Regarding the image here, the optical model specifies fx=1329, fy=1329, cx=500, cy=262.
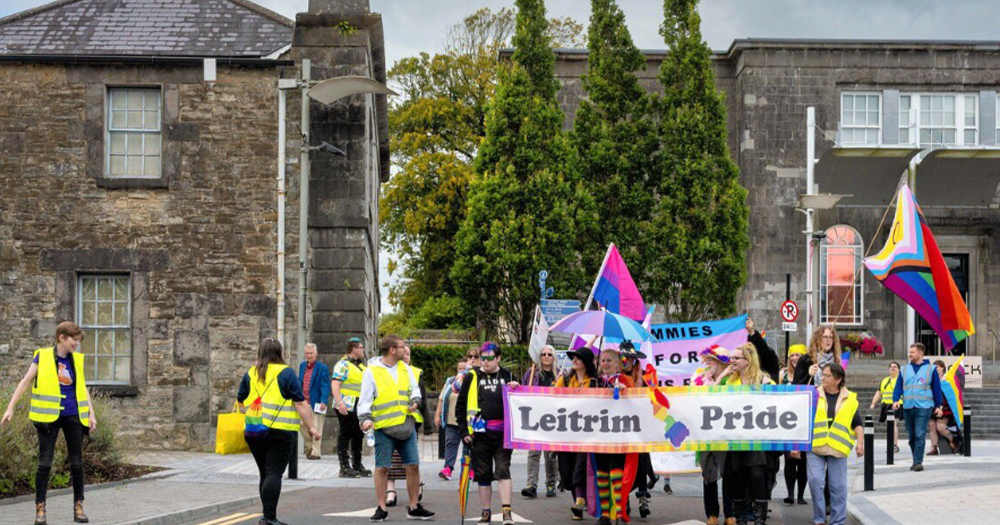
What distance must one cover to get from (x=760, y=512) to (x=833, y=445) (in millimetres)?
913

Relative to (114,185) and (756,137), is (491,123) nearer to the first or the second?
(756,137)

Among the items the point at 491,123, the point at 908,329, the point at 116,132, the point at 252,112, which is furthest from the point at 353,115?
the point at 908,329

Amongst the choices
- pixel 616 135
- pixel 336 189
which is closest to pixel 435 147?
pixel 616 135

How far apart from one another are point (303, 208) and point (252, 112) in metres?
3.05

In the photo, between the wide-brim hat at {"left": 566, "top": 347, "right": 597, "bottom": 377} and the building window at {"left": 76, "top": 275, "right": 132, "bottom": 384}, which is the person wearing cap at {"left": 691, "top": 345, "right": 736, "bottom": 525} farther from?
the building window at {"left": 76, "top": 275, "right": 132, "bottom": 384}

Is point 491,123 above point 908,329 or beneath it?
above

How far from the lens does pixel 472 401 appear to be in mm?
12258

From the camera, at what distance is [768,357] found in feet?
52.0

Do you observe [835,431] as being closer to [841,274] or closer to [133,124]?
[133,124]

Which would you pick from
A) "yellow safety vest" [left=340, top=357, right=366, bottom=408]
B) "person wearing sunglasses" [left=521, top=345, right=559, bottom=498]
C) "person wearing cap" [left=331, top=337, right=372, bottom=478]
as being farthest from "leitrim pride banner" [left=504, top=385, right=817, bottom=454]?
"yellow safety vest" [left=340, top=357, right=366, bottom=408]

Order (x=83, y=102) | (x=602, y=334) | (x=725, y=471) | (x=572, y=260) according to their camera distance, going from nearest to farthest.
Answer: (x=725, y=471) → (x=602, y=334) → (x=83, y=102) → (x=572, y=260)

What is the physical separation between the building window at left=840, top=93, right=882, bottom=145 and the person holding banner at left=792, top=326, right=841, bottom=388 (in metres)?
24.3

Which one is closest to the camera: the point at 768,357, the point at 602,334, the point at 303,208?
the point at 602,334

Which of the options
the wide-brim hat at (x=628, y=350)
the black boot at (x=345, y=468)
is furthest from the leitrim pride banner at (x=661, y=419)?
the black boot at (x=345, y=468)
